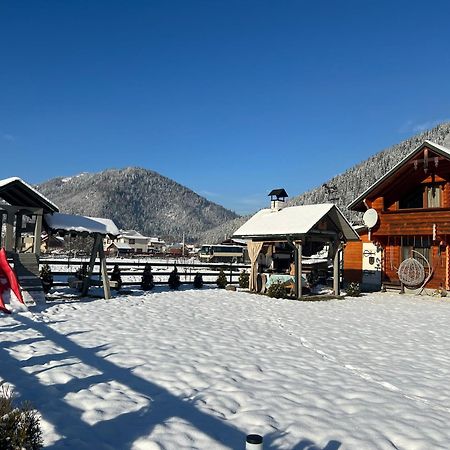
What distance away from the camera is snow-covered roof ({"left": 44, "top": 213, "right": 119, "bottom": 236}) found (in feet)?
51.4

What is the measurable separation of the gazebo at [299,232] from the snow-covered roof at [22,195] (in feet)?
31.0

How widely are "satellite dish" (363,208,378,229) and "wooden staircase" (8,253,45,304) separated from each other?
16.3 m

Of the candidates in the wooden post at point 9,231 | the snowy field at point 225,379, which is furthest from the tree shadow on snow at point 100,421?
the wooden post at point 9,231

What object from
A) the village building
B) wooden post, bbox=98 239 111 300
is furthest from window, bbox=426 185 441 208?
wooden post, bbox=98 239 111 300

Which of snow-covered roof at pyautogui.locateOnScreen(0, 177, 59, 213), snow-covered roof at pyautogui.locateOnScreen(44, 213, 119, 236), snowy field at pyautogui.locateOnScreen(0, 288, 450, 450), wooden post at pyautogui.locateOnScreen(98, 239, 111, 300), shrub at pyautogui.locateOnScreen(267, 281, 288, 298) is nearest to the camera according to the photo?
snowy field at pyautogui.locateOnScreen(0, 288, 450, 450)

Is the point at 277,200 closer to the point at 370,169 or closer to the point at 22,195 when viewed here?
the point at 22,195

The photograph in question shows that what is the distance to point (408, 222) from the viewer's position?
2159cm

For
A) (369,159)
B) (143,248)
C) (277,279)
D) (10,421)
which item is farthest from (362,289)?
(369,159)

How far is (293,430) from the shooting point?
16.6ft

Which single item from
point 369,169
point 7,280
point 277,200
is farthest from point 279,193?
point 369,169

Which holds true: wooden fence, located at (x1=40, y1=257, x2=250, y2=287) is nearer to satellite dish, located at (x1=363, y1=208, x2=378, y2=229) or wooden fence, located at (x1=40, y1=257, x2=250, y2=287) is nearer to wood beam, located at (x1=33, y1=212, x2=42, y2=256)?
wood beam, located at (x1=33, y1=212, x2=42, y2=256)

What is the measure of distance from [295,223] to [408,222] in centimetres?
622

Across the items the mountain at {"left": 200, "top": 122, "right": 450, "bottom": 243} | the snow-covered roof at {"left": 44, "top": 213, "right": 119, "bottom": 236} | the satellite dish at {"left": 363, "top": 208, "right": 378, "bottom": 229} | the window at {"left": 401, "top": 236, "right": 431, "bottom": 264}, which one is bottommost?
the window at {"left": 401, "top": 236, "right": 431, "bottom": 264}

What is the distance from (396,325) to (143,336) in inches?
294
